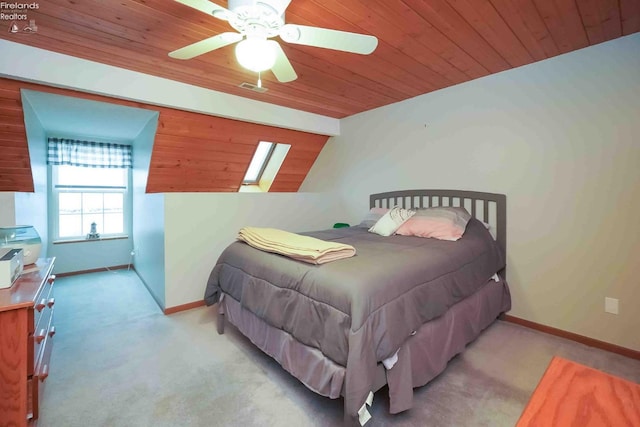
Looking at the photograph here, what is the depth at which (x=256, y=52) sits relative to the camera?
1576 mm

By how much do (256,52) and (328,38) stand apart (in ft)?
1.26

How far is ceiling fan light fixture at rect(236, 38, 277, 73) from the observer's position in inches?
61.6

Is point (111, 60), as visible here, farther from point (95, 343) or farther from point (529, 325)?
point (529, 325)

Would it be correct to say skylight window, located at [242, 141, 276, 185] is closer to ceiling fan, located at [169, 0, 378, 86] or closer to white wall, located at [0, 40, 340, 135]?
white wall, located at [0, 40, 340, 135]

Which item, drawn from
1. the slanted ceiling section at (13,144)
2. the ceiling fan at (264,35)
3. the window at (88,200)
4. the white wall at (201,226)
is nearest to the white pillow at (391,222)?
the white wall at (201,226)

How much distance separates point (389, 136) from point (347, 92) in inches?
32.4

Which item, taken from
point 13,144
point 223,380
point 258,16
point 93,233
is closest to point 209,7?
point 258,16

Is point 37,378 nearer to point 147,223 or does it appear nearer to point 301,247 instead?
point 301,247

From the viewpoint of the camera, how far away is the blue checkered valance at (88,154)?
4082mm

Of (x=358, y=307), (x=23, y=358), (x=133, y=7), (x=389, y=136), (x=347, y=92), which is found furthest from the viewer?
(x=389, y=136)

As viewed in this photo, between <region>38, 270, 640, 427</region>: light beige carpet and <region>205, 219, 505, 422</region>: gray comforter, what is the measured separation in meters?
0.42

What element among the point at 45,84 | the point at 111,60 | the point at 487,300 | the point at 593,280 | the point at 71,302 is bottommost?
the point at 71,302

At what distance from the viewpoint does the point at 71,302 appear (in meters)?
3.33

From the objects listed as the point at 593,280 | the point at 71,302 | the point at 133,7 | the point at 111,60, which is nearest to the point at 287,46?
the point at 133,7
